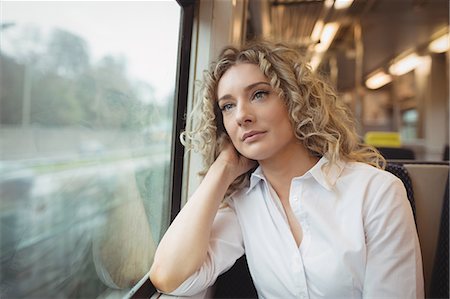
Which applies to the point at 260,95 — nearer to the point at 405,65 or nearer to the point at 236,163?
the point at 236,163

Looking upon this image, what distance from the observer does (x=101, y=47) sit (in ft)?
2.78

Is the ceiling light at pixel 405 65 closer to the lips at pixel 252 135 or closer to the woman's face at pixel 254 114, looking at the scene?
the woman's face at pixel 254 114

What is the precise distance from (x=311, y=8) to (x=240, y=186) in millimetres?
3215

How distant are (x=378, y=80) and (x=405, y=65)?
79.9 inches

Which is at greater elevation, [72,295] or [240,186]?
[240,186]

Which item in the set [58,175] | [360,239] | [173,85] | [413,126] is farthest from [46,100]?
[413,126]

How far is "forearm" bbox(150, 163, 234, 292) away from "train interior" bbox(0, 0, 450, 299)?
0.15 meters

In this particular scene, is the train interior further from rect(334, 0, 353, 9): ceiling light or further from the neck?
rect(334, 0, 353, 9): ceiling light

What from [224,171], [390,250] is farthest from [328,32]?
[390,250]

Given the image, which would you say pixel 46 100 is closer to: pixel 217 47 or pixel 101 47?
pixel 101 47

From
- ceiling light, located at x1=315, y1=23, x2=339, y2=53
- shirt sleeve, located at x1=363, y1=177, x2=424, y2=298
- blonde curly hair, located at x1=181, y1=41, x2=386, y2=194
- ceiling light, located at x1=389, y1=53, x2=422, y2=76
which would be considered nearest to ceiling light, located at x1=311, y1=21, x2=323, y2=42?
ceiling light, located at x1=315, y1=23, x2=339, y2=53

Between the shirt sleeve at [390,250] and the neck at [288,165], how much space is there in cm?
25

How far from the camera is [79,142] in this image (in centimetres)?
78

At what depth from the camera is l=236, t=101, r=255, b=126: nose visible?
3.43 ft
